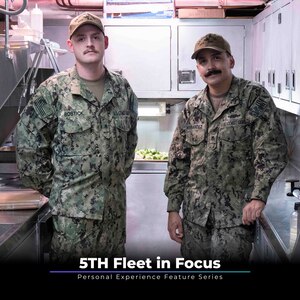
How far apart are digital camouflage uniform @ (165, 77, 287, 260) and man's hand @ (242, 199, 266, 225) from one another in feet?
0.15

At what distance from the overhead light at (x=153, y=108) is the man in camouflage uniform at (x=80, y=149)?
2.31m

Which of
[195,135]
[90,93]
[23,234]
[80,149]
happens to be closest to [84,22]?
[90,93]

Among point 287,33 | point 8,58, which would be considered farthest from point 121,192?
point 287,33

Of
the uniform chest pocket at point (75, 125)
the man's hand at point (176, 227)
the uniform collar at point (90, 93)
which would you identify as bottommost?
the man's hand at point (176, 227)

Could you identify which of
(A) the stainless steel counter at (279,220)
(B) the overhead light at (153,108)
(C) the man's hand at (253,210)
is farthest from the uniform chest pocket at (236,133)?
(B) the overhead light at (153,108)

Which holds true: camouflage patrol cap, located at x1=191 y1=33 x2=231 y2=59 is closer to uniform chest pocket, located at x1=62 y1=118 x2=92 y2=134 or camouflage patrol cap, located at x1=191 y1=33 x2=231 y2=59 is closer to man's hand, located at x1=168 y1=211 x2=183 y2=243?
uniform chest pocket, located at x1=62 y1=118 x2=92 y2=134

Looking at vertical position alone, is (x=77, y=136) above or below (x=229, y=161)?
above

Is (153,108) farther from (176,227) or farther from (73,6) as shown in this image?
(176,227)

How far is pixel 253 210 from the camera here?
90.9 inches

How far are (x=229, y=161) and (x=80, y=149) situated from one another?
0.65 meters

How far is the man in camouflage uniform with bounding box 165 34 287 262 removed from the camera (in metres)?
2.37

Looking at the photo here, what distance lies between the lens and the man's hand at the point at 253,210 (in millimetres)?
2303

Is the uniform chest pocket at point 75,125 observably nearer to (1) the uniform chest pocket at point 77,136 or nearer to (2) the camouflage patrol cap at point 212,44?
(1) the uniform chest pocket at point 77,136

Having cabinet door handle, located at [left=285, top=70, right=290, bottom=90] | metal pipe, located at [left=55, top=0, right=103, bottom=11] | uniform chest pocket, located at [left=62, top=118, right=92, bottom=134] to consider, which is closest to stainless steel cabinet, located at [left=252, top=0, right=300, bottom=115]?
cabinet door handle, located at [left=285, top=70, right=290, bottom=90]
